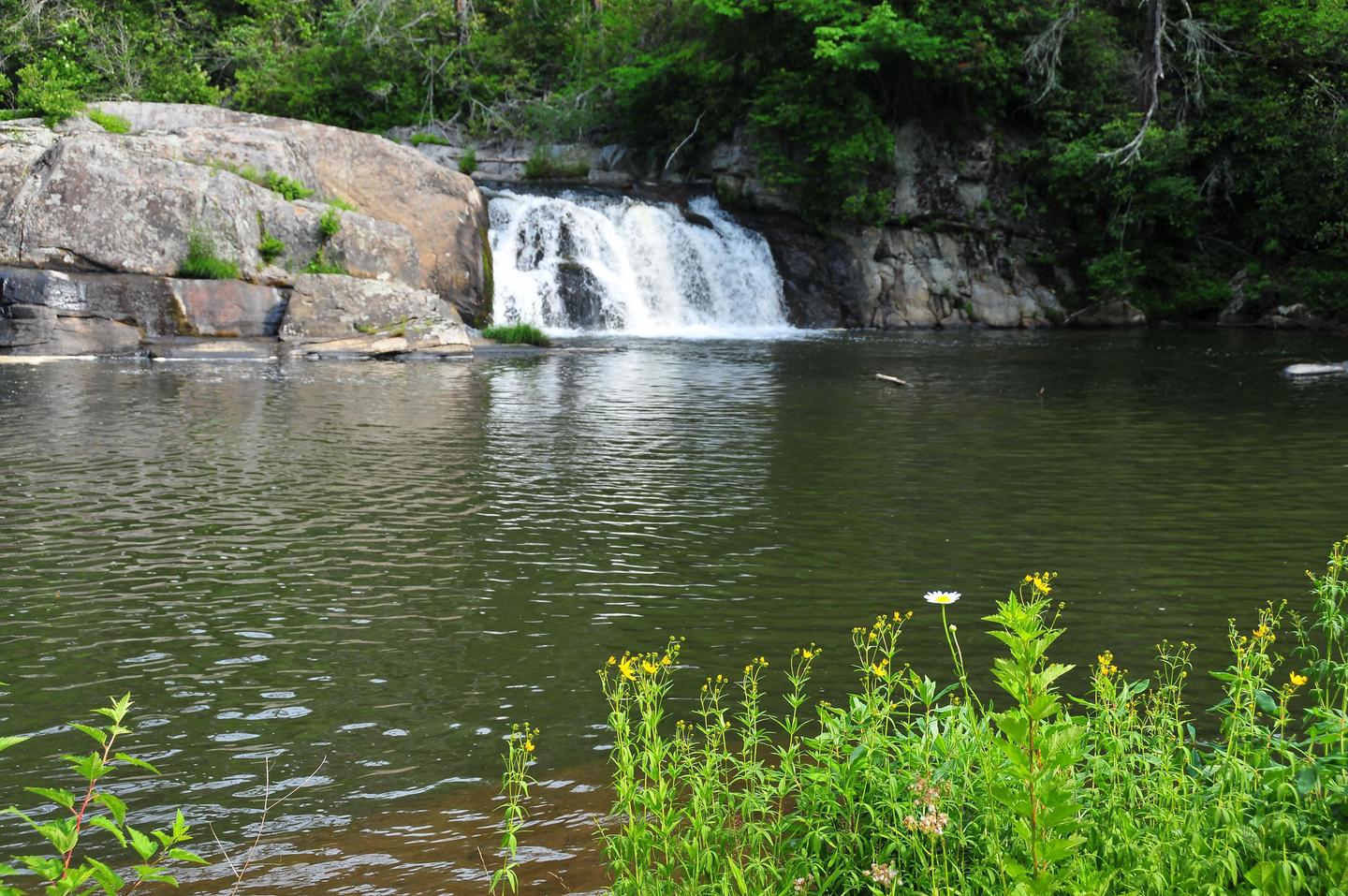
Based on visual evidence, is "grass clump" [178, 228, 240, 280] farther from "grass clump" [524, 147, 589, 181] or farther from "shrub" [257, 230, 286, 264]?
"grass clump" [524, 147, 589, 181]

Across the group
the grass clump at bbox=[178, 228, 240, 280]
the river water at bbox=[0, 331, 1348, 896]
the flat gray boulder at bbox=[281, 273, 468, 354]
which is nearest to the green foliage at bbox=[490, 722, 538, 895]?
the river water at bbox=[0, 331, 1348, 896]

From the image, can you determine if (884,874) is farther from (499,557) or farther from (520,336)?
(520,336)

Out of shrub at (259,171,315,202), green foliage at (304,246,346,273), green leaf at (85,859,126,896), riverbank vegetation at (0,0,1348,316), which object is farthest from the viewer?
riverbank vegetation at (0,0,1348,316)

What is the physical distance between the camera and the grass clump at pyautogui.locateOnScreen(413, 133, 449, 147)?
109ft

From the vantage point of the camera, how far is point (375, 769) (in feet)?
14.8

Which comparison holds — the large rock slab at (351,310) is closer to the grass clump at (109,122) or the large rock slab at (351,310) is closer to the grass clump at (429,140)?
the grass clump at (109,122)

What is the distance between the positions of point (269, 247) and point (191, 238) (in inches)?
55.4

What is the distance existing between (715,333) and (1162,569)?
19501 mm

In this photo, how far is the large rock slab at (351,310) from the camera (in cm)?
2067

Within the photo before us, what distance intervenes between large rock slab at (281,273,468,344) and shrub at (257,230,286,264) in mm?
1057

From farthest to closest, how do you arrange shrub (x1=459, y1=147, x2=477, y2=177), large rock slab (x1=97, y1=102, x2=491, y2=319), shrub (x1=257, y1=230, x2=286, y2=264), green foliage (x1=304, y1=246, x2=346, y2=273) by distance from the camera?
shrub (x1=459, y1=147, x2=477, y2=177)
large rock slab (x1=97, y1=102, x2=491, y2=319)
green foliage (x1=304, y1=246, x2=346, y2=273)
shrub (x1=257, y1=230, x2=286, y2=264)

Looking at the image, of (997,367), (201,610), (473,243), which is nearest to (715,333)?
(473,243)

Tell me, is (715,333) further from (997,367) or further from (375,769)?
(375,769)

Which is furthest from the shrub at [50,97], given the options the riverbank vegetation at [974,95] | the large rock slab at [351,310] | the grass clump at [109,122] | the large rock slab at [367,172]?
the large rock slab at [351,310]
